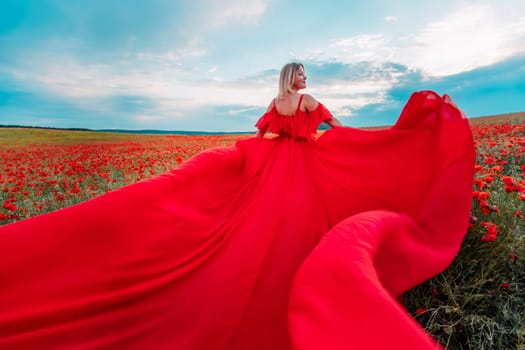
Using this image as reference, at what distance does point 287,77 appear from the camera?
171 inches

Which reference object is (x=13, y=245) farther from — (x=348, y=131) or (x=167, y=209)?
(x=348, y=131)

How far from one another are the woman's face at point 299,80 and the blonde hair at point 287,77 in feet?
0.10

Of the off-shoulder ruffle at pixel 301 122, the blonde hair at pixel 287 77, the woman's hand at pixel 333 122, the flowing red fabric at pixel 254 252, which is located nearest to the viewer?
the flowing red fabric at pixel 254 252

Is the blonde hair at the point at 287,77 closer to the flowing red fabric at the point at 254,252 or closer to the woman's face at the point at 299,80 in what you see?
the woman's face at the point at 299,80

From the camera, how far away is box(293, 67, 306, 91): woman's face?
4350mm

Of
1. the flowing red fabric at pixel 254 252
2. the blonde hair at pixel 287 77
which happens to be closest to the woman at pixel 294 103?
the blonde hair at pixel 287 77

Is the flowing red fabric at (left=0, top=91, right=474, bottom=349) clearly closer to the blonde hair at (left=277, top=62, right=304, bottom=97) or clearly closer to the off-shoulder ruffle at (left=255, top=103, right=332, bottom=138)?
the off-shoulder ruffle at (left=255, top=103, right=332, bottom=138)

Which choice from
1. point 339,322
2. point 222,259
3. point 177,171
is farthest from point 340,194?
point 339,322

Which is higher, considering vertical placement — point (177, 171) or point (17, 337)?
point (177, 171)

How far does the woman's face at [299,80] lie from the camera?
4.35 m

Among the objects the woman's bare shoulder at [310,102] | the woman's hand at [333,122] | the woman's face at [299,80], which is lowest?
the woman's hand at [333,122]

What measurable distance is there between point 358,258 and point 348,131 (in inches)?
105

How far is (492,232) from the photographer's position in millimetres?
2512

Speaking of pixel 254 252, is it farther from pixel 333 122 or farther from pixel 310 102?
pixel 310 102
